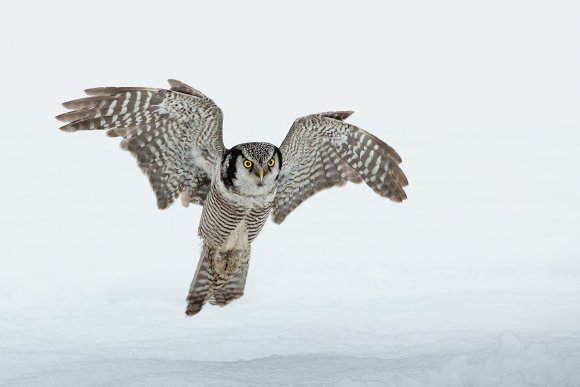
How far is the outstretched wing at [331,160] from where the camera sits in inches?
318

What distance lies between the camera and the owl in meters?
7.52

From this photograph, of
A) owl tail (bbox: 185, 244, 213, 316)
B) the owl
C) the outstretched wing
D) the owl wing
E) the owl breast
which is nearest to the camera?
the owl wing

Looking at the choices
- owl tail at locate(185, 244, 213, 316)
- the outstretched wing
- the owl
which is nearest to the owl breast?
the owl

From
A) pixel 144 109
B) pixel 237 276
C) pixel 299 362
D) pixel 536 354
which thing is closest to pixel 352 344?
pixel 299 362

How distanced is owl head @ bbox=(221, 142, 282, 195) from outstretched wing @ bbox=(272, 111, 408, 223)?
47 cm

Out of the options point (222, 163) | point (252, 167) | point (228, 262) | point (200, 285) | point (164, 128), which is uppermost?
point (164, 128)

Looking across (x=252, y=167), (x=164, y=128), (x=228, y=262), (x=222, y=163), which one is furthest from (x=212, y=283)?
(x=164, y=128)

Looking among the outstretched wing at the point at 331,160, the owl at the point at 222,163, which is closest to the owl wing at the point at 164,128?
the owl at the point at 222,163

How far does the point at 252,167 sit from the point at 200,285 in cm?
130

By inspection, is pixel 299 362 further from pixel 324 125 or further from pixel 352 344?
pixel 324 125

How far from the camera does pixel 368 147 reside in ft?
26.8

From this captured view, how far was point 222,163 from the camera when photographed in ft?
25.7

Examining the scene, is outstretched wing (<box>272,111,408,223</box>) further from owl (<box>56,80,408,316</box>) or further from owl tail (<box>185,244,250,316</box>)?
owl tail (<box>185,244,250,316</box>)

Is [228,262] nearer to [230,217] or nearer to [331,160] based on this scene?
[230,217]
